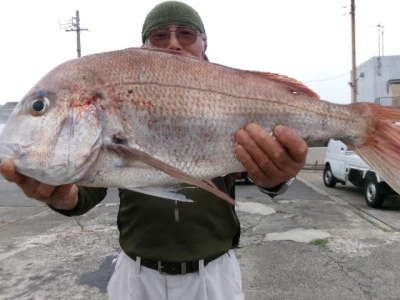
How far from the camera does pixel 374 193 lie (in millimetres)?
9625

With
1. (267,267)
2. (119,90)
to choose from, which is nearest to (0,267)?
(267,267)

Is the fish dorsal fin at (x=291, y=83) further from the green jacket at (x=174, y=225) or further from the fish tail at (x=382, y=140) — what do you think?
the green jacket at (x=174, y=225)

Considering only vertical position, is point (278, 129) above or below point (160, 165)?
above

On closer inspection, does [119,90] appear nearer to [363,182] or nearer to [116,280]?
[116,280]

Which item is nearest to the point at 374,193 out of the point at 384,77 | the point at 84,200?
the point at 84,200

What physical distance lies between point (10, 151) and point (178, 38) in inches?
51.8

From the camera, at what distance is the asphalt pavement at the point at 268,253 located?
14.8 ft

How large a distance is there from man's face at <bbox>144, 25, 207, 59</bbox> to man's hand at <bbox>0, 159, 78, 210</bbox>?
1070mm

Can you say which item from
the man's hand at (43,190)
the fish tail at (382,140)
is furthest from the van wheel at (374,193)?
the man's hand at (43,190)

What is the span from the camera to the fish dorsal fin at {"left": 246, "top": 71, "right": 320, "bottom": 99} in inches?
79.1

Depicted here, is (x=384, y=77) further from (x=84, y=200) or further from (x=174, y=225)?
(x=84, y=200)

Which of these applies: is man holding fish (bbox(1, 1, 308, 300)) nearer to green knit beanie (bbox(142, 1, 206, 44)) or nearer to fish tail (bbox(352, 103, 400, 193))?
green knit beanie (bbox(142, 1, 206, 44))

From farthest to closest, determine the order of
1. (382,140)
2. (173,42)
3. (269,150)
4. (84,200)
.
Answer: (173,42)
(84,200)
(382,140)
(269,150)

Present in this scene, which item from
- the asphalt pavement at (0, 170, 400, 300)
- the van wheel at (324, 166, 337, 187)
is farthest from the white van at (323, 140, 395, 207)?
the asphalt pavement at (0, 170, 400, 300)
